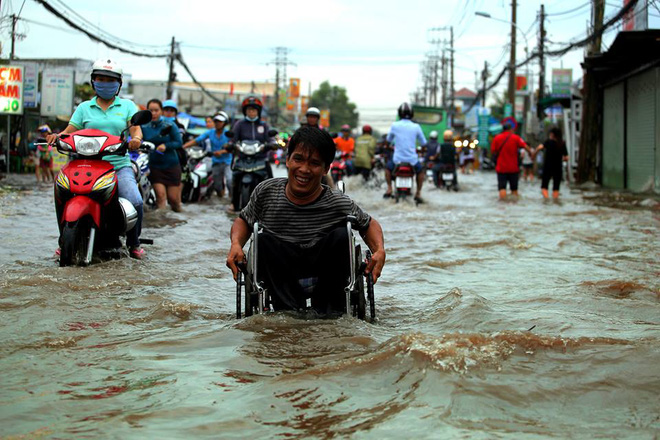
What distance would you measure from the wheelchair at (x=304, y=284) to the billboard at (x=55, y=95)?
2523 centimetres

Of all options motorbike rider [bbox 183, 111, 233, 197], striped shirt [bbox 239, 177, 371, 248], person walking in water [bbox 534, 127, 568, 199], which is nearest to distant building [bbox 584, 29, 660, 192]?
person walking in water [bbox 534, 127, 568, 199]

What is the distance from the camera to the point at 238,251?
4.34 metres

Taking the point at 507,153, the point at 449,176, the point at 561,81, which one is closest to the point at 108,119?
the point at 507,153

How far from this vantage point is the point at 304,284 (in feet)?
14.7

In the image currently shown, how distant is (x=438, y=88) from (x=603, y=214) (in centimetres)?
7574

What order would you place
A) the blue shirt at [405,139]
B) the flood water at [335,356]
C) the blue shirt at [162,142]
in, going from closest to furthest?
the flood water at [335,356] < the blue shirt at [162,142] < the blue shirt at [405,139]

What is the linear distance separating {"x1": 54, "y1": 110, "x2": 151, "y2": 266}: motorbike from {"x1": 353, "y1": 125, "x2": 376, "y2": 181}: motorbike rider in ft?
48.6

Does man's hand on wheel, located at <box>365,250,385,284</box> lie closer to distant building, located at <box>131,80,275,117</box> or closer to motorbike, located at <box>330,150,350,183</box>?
motorbike, located at <box>330,150,350,183</box>

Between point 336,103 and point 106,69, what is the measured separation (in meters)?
132

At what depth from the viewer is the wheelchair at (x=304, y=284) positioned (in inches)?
169

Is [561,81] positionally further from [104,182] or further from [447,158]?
[104,182]

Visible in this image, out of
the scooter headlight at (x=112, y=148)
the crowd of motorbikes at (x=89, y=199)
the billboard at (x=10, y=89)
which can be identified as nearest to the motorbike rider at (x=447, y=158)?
the billboard at (x=10, y=89)

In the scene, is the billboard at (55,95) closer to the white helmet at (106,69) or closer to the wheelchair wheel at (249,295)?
the white helmet at (106,69)

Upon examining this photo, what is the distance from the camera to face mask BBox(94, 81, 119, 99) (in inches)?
271
